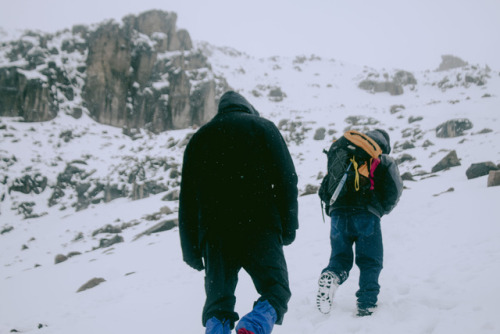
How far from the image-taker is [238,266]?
199 cm

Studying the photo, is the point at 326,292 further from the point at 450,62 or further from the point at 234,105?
the point at 450,62

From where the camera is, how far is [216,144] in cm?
212

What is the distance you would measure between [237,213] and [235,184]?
0.63 ft

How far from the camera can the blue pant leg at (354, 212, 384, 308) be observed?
9.19 feet

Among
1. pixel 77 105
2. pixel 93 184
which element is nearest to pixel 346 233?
pixel 93 184

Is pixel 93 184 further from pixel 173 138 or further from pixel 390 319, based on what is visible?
pixel 390 319

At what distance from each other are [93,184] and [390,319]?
17327mm

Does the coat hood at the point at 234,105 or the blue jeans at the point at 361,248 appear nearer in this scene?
the coat hood at the point at 234,105

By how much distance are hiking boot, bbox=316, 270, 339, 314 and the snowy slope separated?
0.12m

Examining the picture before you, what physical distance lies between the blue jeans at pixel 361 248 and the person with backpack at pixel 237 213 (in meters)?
1.05

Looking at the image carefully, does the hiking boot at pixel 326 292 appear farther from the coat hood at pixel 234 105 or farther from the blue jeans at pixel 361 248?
the coat hood at pixel 234 105

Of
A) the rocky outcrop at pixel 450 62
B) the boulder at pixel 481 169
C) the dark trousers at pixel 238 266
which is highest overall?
the rocky outcrop at pixel 450 62

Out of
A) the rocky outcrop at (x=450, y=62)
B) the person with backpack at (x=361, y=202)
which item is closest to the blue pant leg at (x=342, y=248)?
the person with backpack at (x=361, y=202)

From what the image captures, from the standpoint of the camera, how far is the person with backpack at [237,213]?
1874mm
